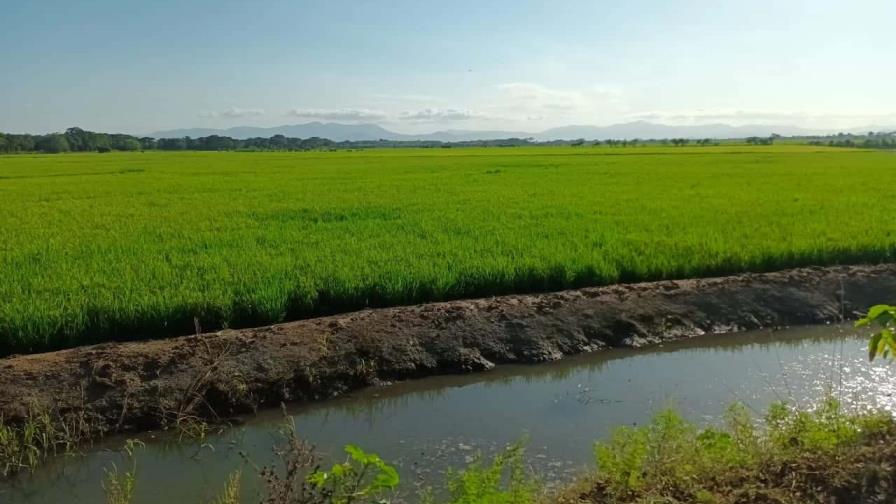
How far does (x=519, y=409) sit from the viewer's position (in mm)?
6195

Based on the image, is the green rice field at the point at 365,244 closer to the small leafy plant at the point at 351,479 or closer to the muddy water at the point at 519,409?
the muddy water at the point at 519,409

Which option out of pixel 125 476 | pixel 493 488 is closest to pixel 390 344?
pixel 125 476

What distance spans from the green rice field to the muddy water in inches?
69.2

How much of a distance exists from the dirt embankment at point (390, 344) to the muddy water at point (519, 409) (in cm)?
22

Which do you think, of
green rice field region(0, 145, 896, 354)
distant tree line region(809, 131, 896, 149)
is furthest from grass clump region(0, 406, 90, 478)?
distant tree line region(809, 131, 896, 149)

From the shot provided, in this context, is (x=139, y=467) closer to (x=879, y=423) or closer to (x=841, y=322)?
(x=879, y=423)

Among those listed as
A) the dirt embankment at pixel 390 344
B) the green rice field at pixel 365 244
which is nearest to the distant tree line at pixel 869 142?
the green rice field at pixel 365 244

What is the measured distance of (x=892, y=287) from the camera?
30.1 feet

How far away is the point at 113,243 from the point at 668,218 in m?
10.1

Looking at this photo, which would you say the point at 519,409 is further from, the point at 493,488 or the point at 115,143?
the point at 115,143

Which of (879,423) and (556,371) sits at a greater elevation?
(879,423)

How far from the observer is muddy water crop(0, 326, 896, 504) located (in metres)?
4.99

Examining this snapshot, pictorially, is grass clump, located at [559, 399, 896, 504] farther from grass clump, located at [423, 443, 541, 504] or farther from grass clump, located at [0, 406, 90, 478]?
grass clump, located at [0, 406, 90, 478]

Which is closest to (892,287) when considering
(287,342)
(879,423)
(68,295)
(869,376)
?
(869,376)
